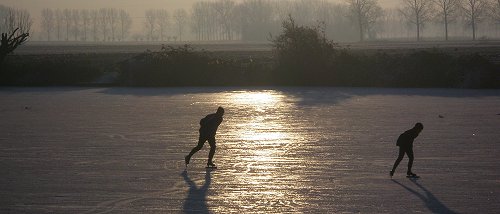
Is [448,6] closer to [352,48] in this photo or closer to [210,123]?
[352,48]

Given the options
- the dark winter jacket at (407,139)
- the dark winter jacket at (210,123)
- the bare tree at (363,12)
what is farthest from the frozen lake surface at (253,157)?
the bare tree at (363,12)

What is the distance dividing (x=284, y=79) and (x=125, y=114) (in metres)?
20.3

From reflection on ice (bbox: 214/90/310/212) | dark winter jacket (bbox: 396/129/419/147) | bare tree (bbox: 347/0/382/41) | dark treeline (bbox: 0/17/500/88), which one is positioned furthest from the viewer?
bare tree (bbox: 347/0/382/41)

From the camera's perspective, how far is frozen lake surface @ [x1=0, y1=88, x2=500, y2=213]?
15.3 meters

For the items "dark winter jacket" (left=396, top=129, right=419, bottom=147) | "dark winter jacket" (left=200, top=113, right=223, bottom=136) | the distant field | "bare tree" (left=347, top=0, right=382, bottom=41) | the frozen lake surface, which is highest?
"bare tree" (left=347, top=0, right=382, bottom=41)

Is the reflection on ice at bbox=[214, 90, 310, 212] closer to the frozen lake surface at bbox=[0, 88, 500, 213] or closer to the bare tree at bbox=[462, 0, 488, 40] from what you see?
the frozen lake surface at bbox=[0, 88, 500, 213]

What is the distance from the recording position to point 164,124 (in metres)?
29.8

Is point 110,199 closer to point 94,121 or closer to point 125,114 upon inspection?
point 94,121

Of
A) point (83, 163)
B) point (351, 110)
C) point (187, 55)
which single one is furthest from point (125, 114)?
point (187, 55)

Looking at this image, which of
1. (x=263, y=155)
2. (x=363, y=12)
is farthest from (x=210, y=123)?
(x=363, y=12)

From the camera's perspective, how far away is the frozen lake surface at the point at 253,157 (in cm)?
1530

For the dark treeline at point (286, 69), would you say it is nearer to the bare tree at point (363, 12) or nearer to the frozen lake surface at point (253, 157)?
the frozen lake surface at point (253, 157)

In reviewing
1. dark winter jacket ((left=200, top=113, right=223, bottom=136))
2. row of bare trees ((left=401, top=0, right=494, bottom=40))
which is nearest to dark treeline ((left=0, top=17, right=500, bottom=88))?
dark winter jacket ((left=200, top=113, right=223, bottom=136))

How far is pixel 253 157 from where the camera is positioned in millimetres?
21047
